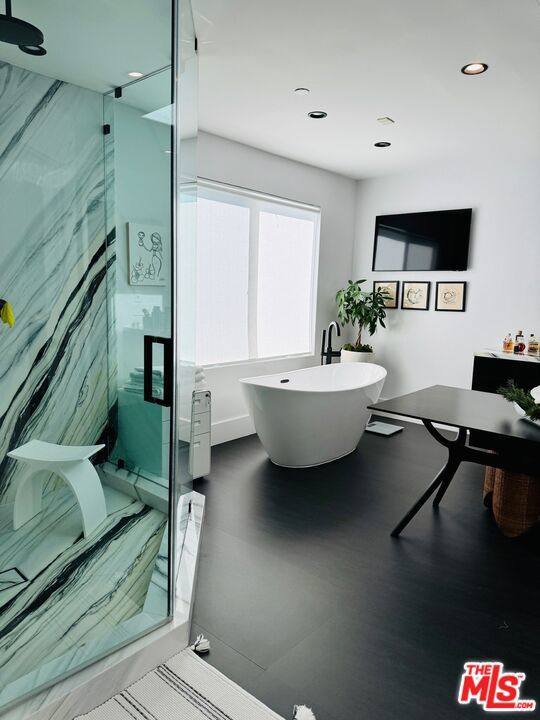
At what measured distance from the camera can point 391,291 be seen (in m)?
5.52

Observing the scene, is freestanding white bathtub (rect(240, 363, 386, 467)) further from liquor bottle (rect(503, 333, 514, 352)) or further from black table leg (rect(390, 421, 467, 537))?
liquor bottle (rect(503, 333, 514, 352))

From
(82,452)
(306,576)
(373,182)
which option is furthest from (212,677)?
(373,182)

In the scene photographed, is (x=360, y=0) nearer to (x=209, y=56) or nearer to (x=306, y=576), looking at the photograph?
(x=209, y=56)

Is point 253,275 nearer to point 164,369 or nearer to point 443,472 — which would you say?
point 443,472

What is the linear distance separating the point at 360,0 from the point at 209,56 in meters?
0.93

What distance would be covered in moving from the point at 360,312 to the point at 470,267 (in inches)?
46.8

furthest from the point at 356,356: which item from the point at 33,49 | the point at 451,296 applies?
the point at 33,49

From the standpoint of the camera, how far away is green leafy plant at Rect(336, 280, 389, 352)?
5336 millimetres

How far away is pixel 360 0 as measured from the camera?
214 cm

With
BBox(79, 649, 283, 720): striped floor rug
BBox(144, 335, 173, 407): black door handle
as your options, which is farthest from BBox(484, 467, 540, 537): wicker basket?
BBox(144, 335, 173, 407): black door handle

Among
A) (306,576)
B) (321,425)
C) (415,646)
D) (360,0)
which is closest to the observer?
(415,646)

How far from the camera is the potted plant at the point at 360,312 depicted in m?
5.34

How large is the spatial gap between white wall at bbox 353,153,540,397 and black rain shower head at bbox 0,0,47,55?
4142 millimetres

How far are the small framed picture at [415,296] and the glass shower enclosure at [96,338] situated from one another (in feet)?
11.7
